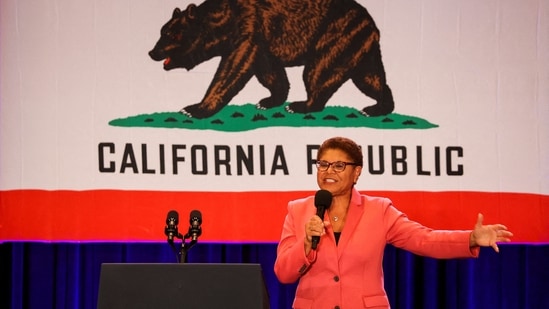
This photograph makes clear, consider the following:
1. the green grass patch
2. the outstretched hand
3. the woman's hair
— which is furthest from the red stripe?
the outstretched hand

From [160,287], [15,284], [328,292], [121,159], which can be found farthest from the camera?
[15,284]

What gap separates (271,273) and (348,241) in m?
1.47

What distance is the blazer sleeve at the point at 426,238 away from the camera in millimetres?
3346

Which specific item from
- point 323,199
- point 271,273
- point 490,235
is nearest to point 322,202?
point 323,199

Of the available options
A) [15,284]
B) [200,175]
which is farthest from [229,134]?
[15,284]

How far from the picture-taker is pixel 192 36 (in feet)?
14.6

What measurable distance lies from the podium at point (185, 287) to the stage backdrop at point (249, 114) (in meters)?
1.78

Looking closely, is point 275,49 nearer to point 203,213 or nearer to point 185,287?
point 203,213

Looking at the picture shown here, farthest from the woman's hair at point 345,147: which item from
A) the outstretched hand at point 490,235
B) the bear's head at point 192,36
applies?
the bear's head at point 192,36

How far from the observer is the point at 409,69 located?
14.7ft

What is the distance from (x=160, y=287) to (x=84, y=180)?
6.50 ft

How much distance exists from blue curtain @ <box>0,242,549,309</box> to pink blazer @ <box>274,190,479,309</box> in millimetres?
1342

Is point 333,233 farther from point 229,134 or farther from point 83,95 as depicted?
point 83,95

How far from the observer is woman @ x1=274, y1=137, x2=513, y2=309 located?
329 centimetres
